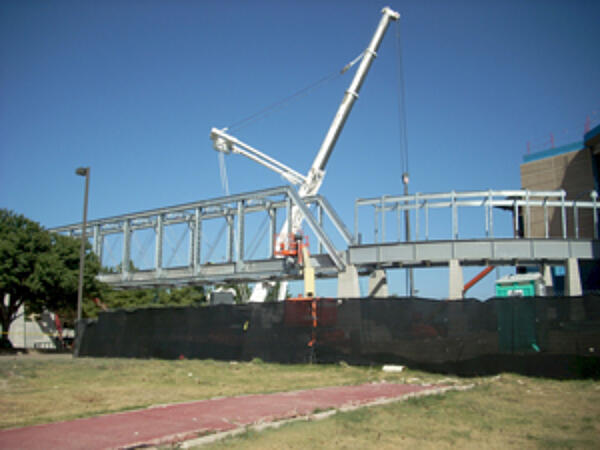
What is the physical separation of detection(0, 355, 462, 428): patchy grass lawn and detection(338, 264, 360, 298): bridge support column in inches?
776

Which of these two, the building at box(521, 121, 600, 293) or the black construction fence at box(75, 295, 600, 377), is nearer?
the black construction fence at box(75, 295, 600, 377)

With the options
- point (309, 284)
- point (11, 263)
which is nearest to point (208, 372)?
point (309, 284)

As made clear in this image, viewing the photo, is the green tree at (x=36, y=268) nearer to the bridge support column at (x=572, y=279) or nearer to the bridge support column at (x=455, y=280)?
the bridge support column at (x=455, y=280)

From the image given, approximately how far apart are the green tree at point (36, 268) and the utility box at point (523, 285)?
2666 centimetres

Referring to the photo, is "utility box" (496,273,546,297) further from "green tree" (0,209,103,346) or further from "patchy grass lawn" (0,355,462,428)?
"green tree" (0,209,103,346)

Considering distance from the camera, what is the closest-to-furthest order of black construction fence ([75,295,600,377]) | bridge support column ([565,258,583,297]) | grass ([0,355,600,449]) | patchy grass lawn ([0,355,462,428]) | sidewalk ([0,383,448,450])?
sidewalk ([0,383,448,450])
grass ([0,355,600,449])
patchy grass lawn ([0,355,462,428])
black construction fence ([75,295,600,377])
bridge support column ([565,258,583,297])

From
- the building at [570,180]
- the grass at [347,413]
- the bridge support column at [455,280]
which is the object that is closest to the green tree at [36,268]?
Answer: the grass at [347,413]

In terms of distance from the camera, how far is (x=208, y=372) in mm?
16516

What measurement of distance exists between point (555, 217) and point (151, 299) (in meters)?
44.8

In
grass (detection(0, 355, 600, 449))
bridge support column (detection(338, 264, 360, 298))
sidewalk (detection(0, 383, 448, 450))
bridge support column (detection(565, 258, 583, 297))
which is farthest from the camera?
bridge support column (detection(338, 264, 360, 298))

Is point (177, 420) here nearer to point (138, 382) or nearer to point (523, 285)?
point (138, 382)

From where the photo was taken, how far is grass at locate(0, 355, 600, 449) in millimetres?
7820

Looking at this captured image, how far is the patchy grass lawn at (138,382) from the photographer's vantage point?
10539mm

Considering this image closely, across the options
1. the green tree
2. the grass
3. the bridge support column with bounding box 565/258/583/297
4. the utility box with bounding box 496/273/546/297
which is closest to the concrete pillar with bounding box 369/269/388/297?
the utility box with bounding box 496/273/546/297
